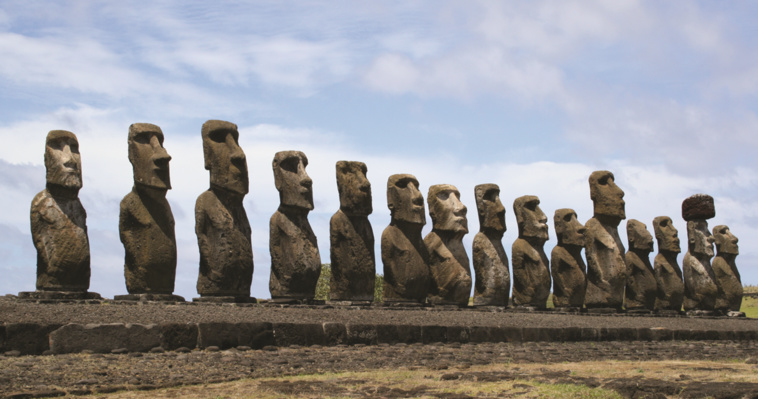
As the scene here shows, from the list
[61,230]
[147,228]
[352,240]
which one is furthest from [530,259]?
[61,230]

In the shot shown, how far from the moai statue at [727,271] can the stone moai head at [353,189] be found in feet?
47.1

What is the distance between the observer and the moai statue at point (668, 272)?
25.1 metres

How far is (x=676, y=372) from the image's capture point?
407 inches

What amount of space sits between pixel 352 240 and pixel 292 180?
1.81m

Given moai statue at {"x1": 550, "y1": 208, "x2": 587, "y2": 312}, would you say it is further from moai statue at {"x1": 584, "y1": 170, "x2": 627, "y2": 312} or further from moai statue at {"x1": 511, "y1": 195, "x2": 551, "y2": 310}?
moai statue at {"x1": 511, "y1": 195, "x2": 551, "y2": 310}

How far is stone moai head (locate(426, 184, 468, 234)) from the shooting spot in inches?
749

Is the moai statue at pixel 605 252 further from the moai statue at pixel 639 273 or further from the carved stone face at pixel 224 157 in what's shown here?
the carved stone face at pixel 224 157

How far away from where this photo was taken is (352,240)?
1662 centimetres

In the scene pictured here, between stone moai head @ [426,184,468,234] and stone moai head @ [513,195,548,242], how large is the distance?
105 inches

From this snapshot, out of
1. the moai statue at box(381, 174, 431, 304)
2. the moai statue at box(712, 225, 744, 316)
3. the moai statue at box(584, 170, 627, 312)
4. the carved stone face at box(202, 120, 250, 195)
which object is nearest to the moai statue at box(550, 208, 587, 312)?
the moai statue at box(584, 170, 627, 312)

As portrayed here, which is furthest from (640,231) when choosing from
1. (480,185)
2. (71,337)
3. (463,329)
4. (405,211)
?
(71,337)

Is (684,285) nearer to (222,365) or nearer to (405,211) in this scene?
(405,211)

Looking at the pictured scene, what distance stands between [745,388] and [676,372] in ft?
7.29

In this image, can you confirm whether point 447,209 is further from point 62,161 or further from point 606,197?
point 62,161
